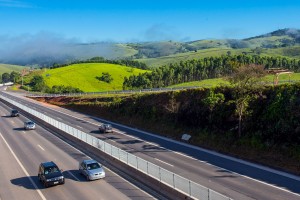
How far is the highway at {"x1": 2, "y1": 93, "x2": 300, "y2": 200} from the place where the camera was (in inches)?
1071

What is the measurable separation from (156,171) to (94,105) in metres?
58.6

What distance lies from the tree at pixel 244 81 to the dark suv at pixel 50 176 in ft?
72.0

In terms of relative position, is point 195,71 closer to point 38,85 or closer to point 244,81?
point 38,85

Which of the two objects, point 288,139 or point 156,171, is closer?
point 156,171

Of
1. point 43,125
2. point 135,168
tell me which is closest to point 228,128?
point 135,168

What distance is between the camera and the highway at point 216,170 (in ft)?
89.2

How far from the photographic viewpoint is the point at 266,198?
25.7 m

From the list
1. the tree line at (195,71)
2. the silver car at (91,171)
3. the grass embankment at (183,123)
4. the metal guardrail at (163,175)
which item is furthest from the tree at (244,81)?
the tree line at (195,71)

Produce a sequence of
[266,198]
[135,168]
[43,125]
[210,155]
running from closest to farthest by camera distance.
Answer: [266,198] < [135,168] < [210,155] < [43,125]

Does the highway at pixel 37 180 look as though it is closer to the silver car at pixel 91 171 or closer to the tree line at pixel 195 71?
the silver car at pixel 91 171

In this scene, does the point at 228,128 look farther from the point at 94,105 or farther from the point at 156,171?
the point at 94,105

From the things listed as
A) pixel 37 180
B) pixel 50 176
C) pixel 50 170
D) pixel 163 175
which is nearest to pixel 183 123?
pixel 37 180

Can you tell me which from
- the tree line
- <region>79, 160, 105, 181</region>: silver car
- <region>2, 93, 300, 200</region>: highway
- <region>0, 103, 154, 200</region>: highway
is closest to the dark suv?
<region>0, 103, 154, 200</region>: highway

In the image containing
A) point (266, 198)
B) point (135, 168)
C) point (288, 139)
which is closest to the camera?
point (266, 198)
